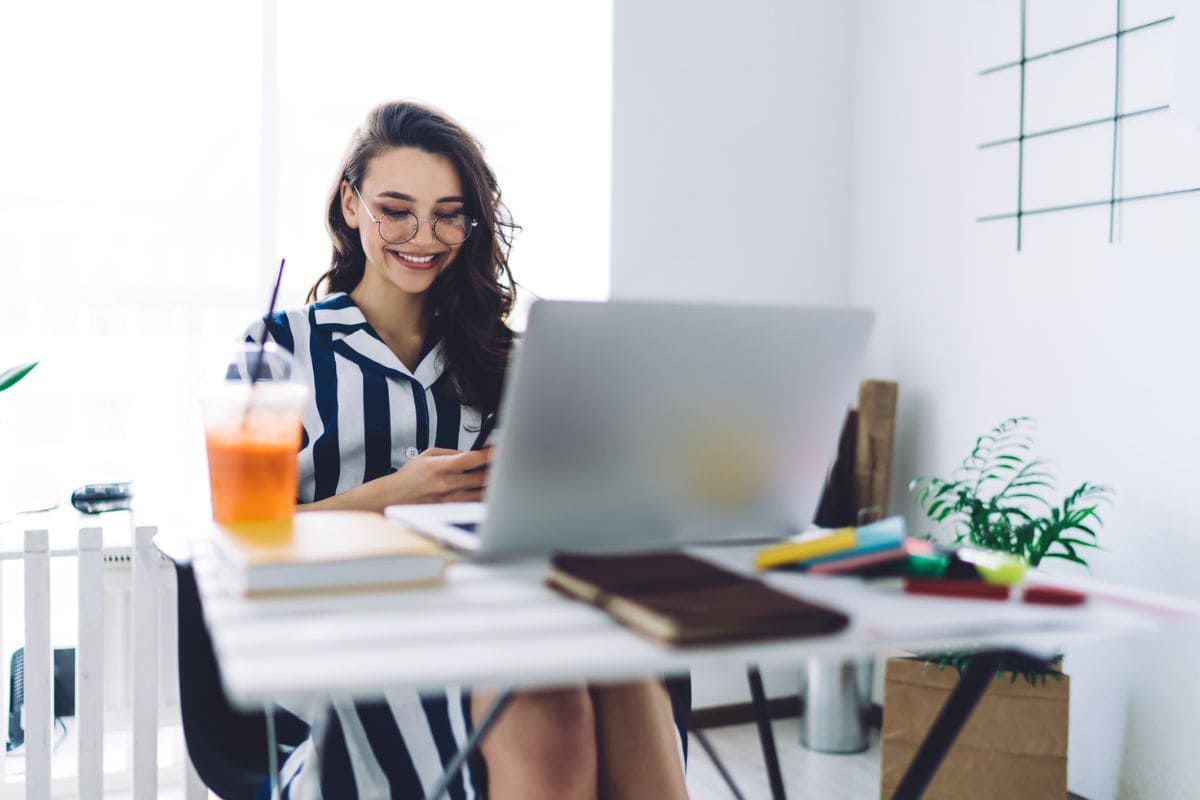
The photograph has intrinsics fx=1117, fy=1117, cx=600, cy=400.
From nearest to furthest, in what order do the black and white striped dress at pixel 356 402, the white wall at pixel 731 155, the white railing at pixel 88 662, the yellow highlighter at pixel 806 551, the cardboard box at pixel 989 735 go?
the yellow highlighter at pixel 806 551 → the black and white striped dress at pixel 356 402 → the white railing at pixel 88 662 → the cardboard box at pixel 989 735 → the white wall at pixel 731 155

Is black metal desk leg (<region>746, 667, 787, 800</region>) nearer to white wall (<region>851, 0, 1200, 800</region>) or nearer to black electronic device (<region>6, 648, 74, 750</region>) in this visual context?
white wall (<region>851, 0, 1200, 800</region>)

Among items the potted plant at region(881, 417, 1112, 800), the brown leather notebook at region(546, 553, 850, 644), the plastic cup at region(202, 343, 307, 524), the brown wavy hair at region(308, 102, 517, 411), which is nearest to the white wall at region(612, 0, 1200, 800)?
the potted plant at region(881, 417, 1112, 800)

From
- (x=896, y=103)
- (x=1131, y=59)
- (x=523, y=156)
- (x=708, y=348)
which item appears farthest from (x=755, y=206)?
(x=708, y=348)

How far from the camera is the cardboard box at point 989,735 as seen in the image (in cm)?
201

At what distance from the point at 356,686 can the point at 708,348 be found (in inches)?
16.0

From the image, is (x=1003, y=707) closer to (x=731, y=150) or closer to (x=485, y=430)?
(x=485, y=430)

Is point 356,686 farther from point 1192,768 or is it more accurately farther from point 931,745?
point 1192,768

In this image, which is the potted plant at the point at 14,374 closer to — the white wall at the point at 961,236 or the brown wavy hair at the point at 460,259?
the brown wavy hair at the point at 460,259

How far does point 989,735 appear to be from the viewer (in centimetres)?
205

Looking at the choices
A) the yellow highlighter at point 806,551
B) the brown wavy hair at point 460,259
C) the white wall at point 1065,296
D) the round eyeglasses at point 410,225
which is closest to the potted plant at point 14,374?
the brown wavy hair at point 460,259

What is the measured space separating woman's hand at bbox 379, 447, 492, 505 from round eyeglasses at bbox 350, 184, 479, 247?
453 millimetres

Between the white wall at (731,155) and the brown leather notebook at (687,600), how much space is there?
192cm

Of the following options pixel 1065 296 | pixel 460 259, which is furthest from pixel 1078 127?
pixel 460 259

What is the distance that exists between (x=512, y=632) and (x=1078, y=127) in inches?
77.6
